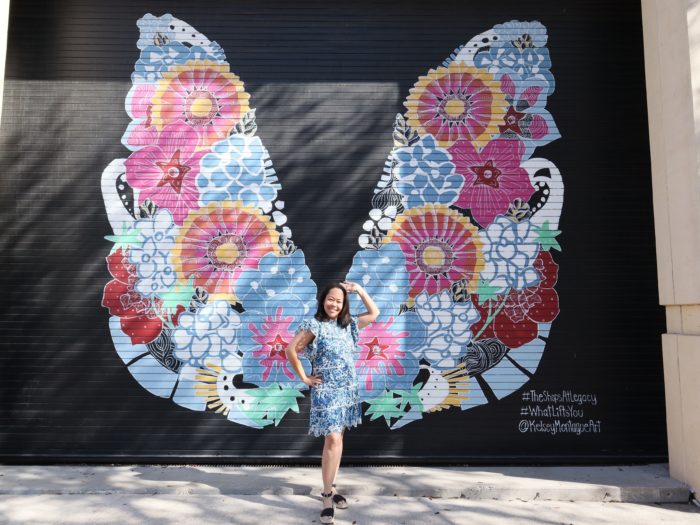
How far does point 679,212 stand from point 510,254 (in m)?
1.48

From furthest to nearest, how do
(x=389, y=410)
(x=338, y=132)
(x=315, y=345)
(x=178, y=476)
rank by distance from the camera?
1. (x=338, y=132)
2. (x=389, y=410)
3. (x=178, y=476)
4. (x=315, y=345)

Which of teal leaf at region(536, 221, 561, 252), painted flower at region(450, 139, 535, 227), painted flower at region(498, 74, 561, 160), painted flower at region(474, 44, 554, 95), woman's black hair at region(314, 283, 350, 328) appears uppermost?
painted flower at region(474, 44, 554, 95)

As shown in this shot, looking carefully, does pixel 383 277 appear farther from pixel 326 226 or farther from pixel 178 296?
pixel 178 296

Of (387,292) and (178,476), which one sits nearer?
(178,476)

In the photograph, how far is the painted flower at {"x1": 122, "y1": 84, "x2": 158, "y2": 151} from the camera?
560 centimetres

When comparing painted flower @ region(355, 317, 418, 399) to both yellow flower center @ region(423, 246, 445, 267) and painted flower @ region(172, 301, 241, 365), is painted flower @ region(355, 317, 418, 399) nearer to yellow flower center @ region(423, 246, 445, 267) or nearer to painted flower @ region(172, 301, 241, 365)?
yellow flower center @ region(423, 246, 445, 267)

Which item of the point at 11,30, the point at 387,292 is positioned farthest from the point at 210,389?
→ the point at 11,30

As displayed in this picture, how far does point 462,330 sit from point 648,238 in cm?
204

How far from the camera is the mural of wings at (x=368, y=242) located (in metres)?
5.34

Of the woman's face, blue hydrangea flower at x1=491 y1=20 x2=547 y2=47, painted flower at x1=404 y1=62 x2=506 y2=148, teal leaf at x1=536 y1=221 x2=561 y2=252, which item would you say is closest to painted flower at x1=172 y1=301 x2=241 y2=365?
the woman's face

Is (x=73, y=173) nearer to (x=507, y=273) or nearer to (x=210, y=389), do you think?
(x=210, y=389)

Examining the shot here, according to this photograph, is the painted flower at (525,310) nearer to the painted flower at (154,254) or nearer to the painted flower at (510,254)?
the painted flower at (510,254)

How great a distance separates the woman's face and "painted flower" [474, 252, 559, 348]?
1.78 meters

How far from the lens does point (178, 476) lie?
4.84m
